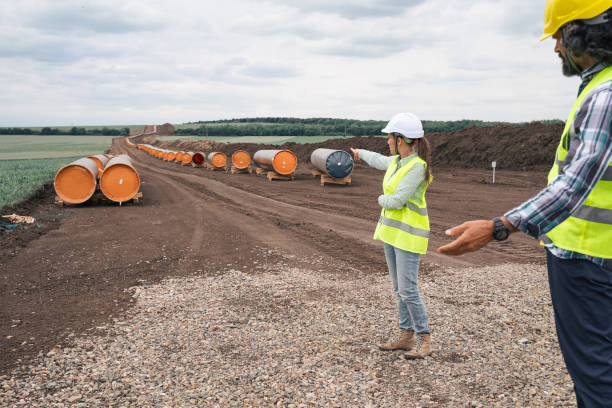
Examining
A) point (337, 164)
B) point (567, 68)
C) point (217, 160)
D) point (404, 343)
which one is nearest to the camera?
point (567, 68)

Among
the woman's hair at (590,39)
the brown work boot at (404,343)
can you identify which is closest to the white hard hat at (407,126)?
the brown work boot at (404,343)

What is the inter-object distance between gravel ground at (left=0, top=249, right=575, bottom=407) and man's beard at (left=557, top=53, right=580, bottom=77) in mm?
2904

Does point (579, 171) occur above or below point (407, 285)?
above

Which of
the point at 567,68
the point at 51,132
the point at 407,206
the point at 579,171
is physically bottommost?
the point at 407,206

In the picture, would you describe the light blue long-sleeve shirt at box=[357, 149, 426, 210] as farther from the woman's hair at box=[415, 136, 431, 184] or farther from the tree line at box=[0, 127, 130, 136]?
the tree line at box=[0, 127, 130, 136]

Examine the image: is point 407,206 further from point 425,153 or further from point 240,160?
point 240,160

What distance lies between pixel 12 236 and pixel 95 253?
3000 millimetres

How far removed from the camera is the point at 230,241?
34.3 ft

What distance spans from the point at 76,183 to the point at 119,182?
4.67 ft

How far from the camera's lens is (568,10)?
193 cm

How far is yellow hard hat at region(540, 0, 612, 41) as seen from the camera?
6.09 ft

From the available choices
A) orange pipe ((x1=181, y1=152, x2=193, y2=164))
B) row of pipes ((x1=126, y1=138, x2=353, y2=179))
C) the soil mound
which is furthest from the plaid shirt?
orange pipe ((x1=181, y1=152, x2=193, y2=164))

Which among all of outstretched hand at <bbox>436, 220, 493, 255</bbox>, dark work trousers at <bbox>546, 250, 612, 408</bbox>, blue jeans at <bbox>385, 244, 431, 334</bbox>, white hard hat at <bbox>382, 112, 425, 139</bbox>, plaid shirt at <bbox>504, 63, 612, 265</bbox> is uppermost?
white hard hat at <bbox>382, 112, 425, 139</bbox>

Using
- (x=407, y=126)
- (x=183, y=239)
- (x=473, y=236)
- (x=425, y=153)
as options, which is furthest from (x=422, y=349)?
(x=183, y=239)
